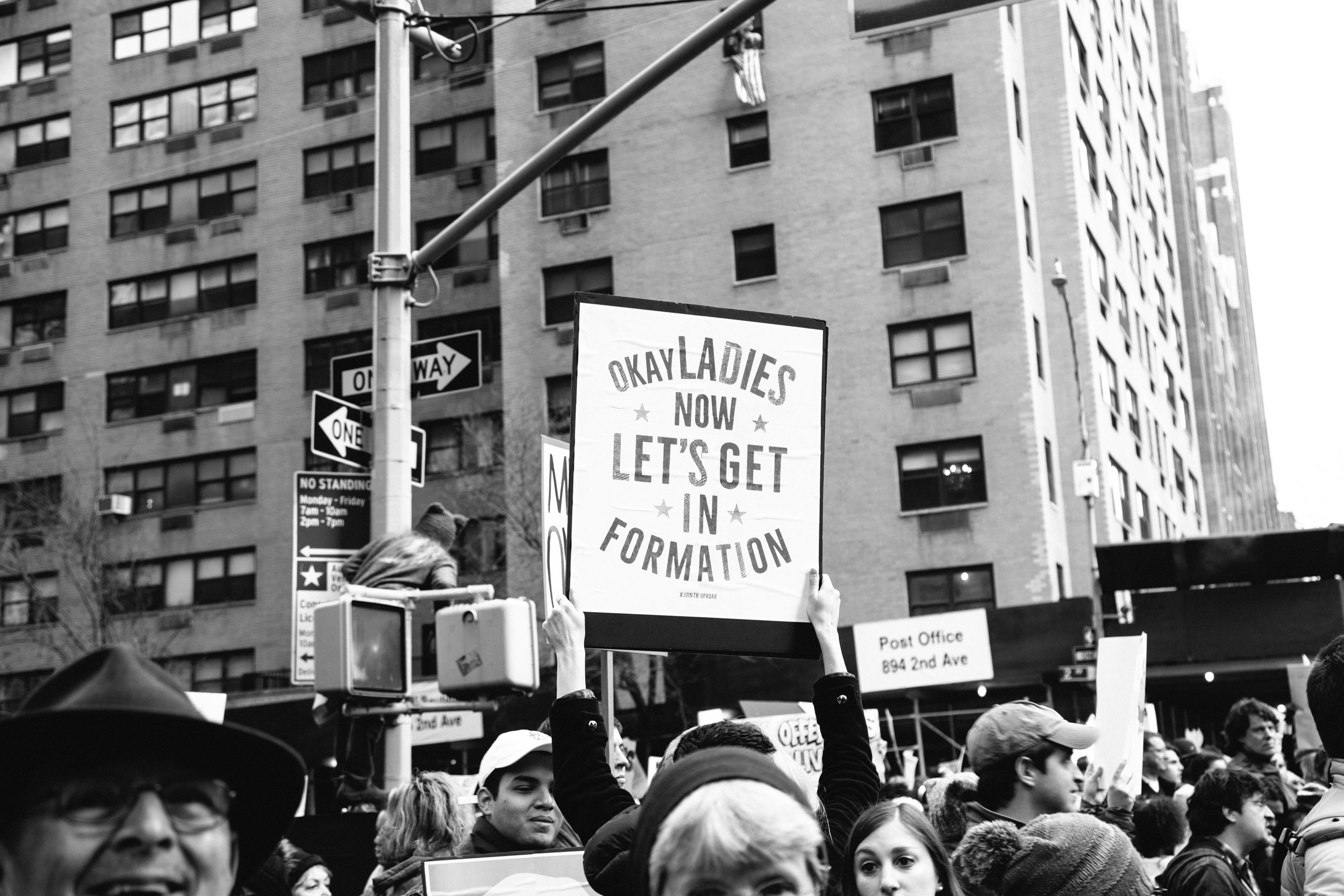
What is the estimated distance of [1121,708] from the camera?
9.80m

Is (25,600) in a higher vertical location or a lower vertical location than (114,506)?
lower

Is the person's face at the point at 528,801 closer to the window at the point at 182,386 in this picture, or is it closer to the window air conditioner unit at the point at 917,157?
the window air conditioner unit at the point at 917,157

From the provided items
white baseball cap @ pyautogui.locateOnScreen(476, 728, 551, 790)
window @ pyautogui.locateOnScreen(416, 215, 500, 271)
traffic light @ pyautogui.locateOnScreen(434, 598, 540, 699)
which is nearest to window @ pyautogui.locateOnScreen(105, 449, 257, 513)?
window @ pyautogui.locateOnScreen(416, 215, 500, 271)

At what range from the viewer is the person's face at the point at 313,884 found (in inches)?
299

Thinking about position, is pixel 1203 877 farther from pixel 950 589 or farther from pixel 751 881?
pixel 950 589

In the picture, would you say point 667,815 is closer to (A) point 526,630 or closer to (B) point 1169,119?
(A) point 526,630

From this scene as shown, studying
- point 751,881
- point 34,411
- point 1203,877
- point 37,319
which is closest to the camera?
point 751,881

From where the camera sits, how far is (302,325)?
4359 centimetres

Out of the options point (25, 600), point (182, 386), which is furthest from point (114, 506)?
point (25, 600)

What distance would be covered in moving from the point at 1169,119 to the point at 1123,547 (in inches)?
1701

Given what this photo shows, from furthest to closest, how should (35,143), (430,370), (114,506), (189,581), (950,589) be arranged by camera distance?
(35,143) < (114,506) < (189,581) < (950,589) < (430,370)

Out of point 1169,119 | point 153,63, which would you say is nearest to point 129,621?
point 153,63

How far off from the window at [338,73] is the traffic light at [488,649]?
37.4m

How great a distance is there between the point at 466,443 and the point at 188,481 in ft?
27.9
